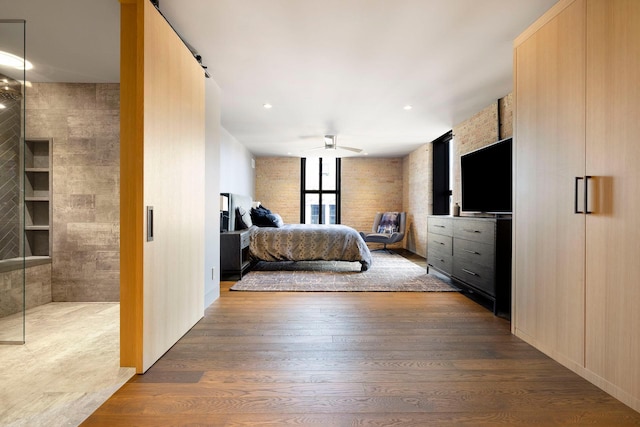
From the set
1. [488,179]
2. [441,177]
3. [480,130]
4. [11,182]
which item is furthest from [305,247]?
[441,177]

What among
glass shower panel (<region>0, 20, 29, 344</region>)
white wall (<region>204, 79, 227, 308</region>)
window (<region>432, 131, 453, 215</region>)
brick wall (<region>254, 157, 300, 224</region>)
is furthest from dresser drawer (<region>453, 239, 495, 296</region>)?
brick wall (<region>254, 157, 300, 224</region>)

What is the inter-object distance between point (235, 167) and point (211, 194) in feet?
10.8

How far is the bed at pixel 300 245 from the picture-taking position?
4836 mm

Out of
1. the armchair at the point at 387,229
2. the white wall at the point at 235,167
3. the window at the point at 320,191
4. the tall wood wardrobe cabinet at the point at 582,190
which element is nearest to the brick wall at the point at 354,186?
the window at the point at 320,191

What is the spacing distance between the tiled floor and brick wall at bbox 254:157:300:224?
573 cm

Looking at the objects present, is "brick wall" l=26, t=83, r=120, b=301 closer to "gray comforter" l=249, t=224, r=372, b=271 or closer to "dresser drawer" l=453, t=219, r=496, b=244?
"gray comforter" l=249, t=224, r=372, b=271

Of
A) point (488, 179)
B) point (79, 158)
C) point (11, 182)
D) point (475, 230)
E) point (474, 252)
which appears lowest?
point (474, 252)

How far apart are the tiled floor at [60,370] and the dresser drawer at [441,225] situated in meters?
3.54

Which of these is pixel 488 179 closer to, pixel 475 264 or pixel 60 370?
pixel 475 264

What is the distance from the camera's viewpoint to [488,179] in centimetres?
373

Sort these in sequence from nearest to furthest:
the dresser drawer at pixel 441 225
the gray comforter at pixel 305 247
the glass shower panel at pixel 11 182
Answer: the glass shower panel at pixel 11 182 → the dresser drawer at pixel 441 225 → the gray comforter at pixel 305 247

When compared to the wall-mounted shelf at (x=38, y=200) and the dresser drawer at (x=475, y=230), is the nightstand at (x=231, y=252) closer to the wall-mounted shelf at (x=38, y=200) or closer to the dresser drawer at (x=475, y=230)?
the wall-mounted shelf at (x=38, y=200)

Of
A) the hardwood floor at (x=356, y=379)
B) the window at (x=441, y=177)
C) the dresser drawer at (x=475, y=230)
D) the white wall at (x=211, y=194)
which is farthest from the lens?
the window at (x=441, y=177)

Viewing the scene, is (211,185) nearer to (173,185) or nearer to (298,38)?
(173,185)
